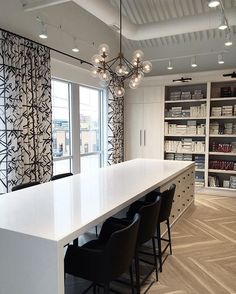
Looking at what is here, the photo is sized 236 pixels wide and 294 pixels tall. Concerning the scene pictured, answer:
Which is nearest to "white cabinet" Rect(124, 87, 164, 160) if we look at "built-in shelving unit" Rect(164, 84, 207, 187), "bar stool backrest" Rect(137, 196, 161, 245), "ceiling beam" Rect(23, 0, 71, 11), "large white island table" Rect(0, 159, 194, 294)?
"built-in shelving unit" Rect(164, 84, 207, 187)

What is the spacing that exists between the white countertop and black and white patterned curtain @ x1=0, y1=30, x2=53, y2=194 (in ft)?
3.22

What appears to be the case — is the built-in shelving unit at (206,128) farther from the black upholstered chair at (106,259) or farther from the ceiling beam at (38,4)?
the black upholstered chair at (106,259)

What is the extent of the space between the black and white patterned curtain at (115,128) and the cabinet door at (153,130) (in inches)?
23.0

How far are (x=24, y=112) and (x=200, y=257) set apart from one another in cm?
290

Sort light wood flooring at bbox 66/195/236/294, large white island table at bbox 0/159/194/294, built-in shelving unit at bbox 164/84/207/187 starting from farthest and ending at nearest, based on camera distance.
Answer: built-in shelving unit at bbox 164/84/207/187 < light wood flooring at bbox 66/195/236/294 < large white island table at bbox 0/159/194/294

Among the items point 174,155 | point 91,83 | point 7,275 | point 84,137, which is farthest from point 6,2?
point 174,155

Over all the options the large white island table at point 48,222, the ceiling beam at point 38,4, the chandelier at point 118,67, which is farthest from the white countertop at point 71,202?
the ceiling beam at point 38,4

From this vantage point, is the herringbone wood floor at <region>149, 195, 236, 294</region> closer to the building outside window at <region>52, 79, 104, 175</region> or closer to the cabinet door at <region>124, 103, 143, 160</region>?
the cabinet door at <region>124, 103, 143, 160</region>

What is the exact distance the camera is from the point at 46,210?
1.81m

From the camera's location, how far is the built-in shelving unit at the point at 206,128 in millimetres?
5574

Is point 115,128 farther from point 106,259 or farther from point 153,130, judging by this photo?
point 106,259

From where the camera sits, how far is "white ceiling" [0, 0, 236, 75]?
12.2ft

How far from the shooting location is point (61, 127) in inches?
186

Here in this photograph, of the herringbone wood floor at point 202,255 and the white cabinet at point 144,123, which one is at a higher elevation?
the white cabinet at point 144,123
